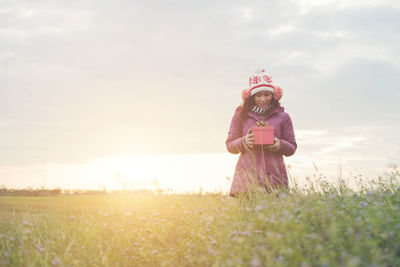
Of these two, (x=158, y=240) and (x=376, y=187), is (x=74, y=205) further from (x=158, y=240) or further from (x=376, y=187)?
(x=376, y=187)

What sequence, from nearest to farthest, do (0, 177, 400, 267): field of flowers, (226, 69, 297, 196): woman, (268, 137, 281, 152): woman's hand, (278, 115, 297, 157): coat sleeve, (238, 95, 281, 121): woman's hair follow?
(0, 177, 400, 267): field of flowers
(268, 137, 281, 152): woman's hand
(226, 69, 297, 196): woman
(278, 115, 297, 157): coat sleeve
(238, 95, 281, 121): woman's hair

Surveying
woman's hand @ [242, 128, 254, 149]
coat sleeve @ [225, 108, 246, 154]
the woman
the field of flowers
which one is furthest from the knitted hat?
the field of flowers

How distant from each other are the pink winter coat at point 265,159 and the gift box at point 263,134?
20 cm

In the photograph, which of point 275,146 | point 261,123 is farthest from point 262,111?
point 275,146

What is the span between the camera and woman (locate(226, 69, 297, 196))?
5.64 m

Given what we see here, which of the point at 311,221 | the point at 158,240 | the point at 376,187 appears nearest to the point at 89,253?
the point at 158,240

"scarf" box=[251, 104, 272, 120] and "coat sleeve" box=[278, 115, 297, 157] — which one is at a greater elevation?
"scarf" box=[251, 104, 272, 120]

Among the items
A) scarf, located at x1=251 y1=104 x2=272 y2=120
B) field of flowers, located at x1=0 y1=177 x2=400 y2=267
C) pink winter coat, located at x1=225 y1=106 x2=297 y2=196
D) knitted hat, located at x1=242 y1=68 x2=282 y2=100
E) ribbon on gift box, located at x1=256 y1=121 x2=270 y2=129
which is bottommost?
field of flowers, located at x1=0 y1=177 x2=400 y2=267

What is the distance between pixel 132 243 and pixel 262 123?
282 centimetres

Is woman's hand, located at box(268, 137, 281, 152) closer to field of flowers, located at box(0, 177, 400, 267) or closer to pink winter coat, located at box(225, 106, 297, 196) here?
pink winter coat, located at box(225, 106, 297, 196)

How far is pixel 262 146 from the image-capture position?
5.47m

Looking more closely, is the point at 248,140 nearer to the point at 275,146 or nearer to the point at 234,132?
the point at 275,146

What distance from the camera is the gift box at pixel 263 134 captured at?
539cm

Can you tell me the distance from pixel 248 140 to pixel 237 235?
72.6 inches
